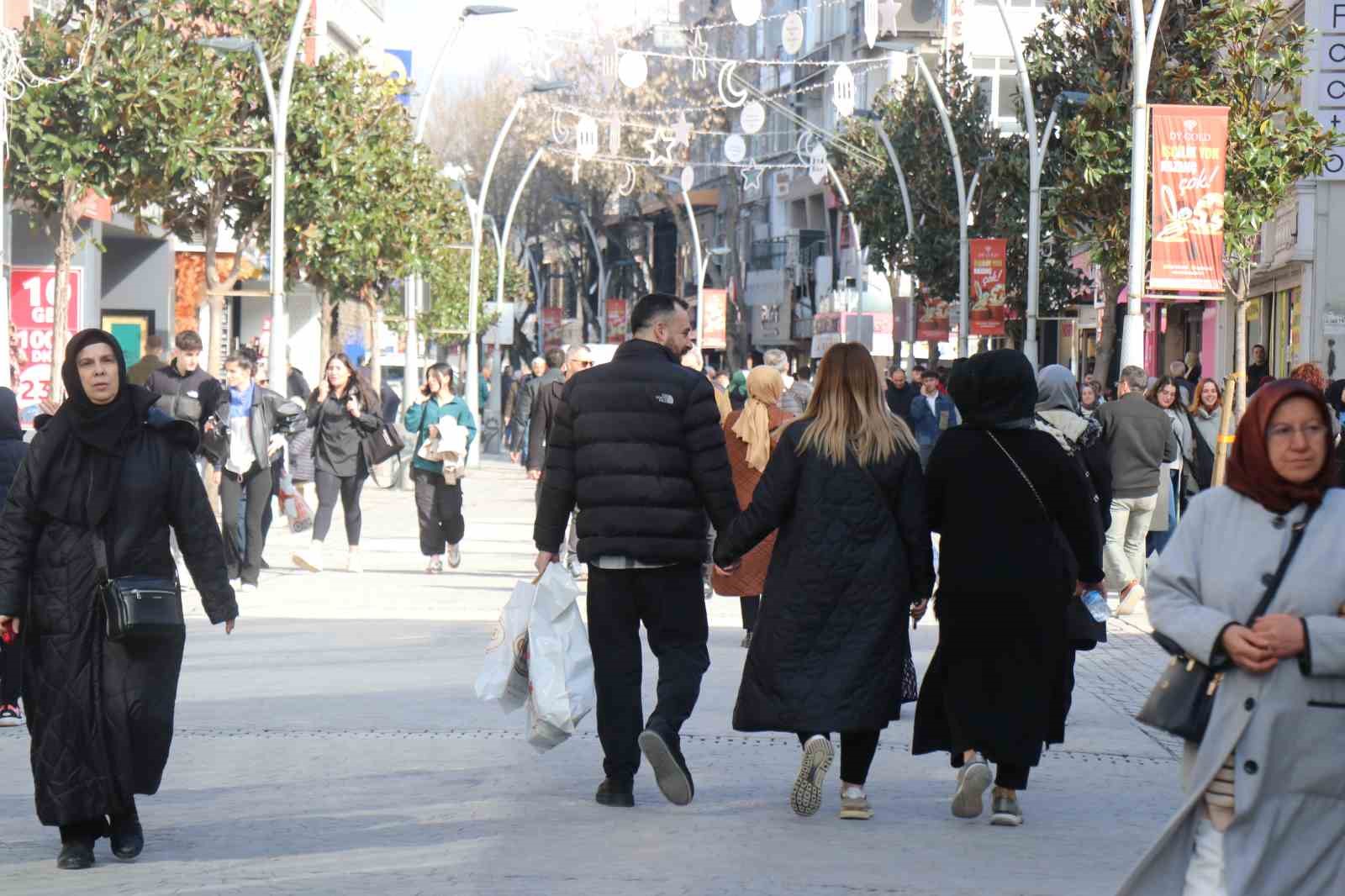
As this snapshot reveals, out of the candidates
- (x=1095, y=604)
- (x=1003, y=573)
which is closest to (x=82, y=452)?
(x=1003, y=573)

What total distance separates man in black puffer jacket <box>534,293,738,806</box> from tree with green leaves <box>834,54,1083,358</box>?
131ft

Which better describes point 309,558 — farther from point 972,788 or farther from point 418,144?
point 418,144

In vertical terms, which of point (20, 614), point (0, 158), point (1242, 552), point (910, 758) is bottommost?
point (910, 758)

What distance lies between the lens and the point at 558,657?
8984 mm

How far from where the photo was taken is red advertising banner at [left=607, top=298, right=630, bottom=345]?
93625mm

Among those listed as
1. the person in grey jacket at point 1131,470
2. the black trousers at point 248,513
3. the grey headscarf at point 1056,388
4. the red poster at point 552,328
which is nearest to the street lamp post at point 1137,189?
the person in grey jacket at point 1131,470

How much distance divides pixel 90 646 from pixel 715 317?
68800 millimetres

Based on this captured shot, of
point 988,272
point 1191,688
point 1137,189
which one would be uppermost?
point 1137,189

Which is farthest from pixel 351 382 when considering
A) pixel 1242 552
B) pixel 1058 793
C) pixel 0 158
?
pixel 1242 552

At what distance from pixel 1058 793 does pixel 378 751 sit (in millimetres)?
2705

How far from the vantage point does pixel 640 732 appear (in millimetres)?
8734

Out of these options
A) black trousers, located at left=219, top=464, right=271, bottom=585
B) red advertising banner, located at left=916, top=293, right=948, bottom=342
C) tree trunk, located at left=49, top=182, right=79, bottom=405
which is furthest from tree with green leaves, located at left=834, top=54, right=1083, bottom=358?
black trousers, located at left=219, top=464, right=271, bottom=585

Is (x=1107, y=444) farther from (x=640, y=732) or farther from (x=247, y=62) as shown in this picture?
(x=247, y=62)

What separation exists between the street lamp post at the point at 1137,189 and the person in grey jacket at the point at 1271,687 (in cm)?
1848
